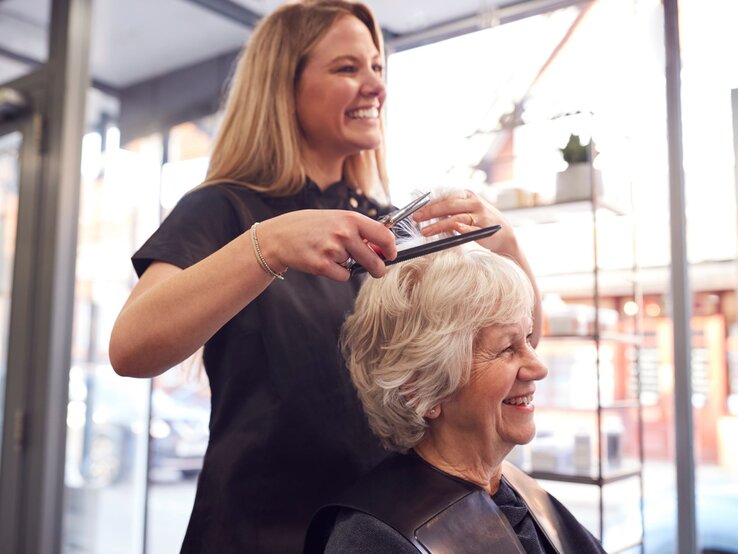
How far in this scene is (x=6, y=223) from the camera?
3.42 m

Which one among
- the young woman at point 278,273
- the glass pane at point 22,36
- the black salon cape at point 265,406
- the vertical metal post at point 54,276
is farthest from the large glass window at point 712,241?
the glass pane at point 22,36

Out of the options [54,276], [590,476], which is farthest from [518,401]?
[54,276]

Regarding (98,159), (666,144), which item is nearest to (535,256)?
(666,144)

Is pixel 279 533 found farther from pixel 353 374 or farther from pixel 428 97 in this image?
pixel 428 97

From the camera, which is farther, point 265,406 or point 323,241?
point 265,406

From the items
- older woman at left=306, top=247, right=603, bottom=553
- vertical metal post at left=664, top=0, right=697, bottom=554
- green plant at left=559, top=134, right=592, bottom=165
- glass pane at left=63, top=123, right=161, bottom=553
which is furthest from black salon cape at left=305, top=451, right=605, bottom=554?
glass pane at left=63, top=123, right=161, bottom=553

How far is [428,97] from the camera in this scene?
309 centimetres

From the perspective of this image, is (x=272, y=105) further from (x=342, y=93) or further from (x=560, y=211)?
(x=560, y=211)

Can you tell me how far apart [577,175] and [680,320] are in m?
0.62

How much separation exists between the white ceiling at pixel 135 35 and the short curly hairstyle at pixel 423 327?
210 cm

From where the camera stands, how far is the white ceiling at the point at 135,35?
132 inches

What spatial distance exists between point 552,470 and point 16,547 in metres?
2.13

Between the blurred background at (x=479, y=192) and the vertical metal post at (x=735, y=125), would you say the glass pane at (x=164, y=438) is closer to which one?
the blurred background at (x=479, y=192)

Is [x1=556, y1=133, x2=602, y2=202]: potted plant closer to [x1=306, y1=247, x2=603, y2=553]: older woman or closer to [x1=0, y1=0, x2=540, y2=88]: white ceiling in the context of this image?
[x1=0, y1=0, x2=540, y2=88]: white ceiling
